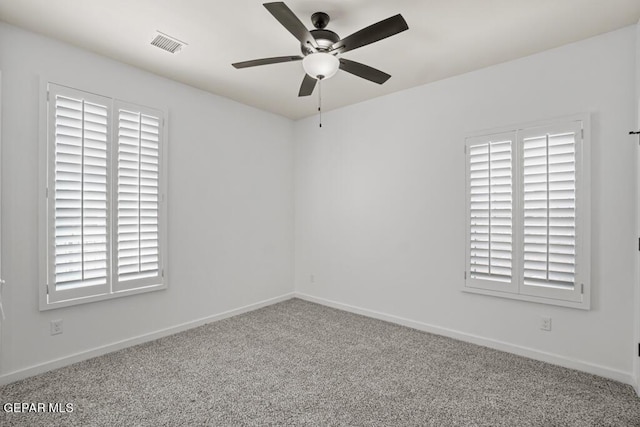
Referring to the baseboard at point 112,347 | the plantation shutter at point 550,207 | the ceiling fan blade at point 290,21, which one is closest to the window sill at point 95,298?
the baseboard at point 112,347

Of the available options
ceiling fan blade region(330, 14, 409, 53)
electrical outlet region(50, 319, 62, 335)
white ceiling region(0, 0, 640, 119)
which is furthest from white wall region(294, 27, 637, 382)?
electrical outlet region(50, 319, 62, 335)

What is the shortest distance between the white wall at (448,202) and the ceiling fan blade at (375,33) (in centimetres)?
154

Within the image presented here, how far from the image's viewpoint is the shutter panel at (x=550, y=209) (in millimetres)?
2773

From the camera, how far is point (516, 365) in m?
2.86

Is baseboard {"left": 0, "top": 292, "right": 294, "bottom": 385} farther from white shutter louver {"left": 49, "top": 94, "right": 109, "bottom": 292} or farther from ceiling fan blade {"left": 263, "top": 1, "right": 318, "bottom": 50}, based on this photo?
ceiling fan blade {"left": 263, "top": 1, "right": 318, "bottom": 50}

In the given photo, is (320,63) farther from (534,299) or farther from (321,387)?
(534,299)

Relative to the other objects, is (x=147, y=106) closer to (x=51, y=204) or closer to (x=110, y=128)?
(x=110, y=128)

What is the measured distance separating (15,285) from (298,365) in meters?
2.36

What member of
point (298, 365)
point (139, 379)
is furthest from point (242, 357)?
point (139, 379)

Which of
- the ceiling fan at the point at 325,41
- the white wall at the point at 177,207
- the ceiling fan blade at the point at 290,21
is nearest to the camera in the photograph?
the ceiling fan blade at the point at 290,21

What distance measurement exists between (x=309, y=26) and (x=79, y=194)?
7.91 feet

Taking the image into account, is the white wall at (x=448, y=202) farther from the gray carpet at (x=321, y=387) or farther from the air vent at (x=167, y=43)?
the air vent at (x=167, y=43)

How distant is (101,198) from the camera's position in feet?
9.81

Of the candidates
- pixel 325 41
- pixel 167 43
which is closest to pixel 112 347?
pixel 167 43
